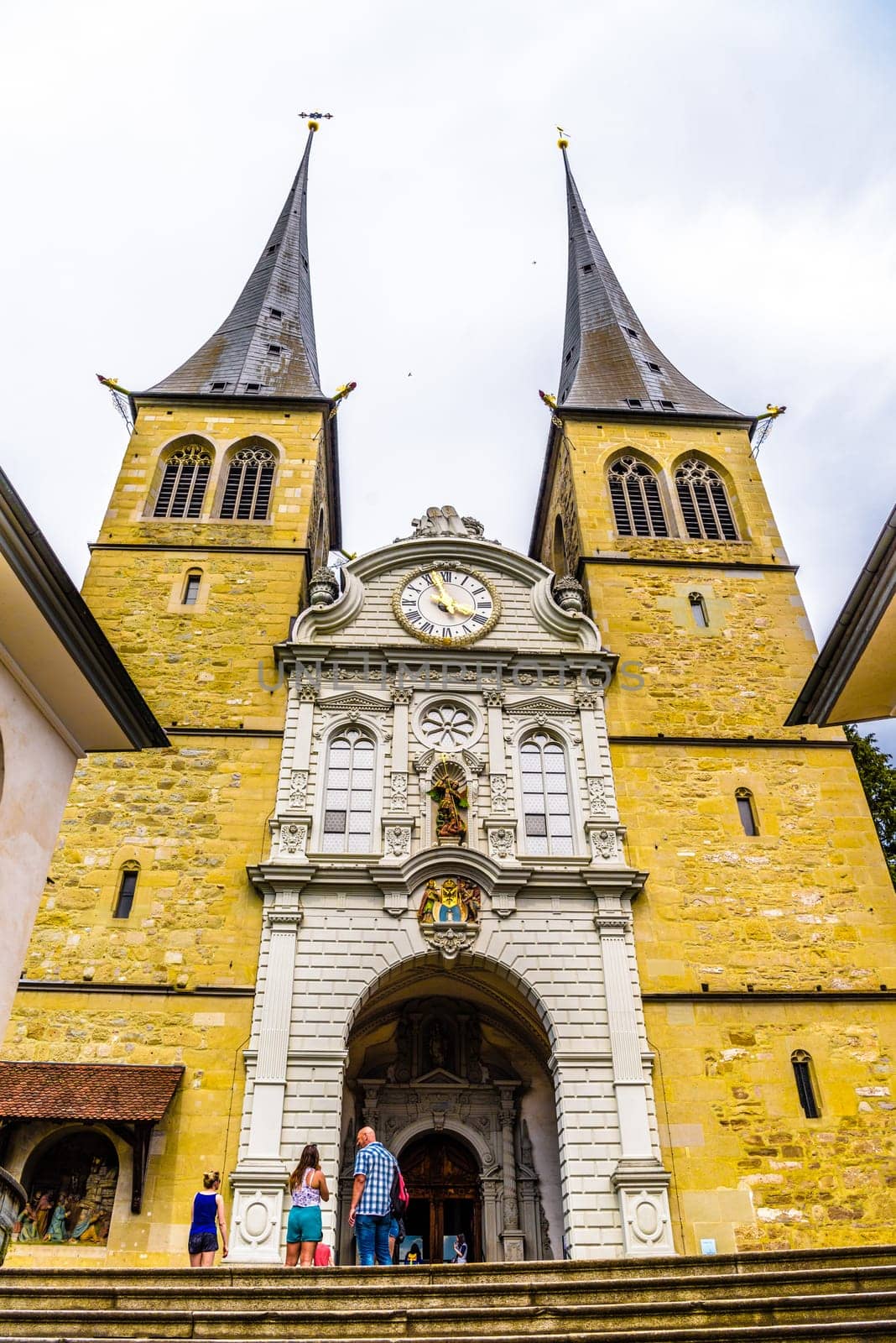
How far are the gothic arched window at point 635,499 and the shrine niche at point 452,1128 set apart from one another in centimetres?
927

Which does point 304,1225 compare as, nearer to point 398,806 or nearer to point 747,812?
point 398,806

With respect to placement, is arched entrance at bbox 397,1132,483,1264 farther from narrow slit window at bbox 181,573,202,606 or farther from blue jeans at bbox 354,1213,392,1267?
narrow slit window at bbox 181,573,202,606

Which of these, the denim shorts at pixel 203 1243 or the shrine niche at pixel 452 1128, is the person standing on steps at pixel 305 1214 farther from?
the shrine niche at pixel 452 1128

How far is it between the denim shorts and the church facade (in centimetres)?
250

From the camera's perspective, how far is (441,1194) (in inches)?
555

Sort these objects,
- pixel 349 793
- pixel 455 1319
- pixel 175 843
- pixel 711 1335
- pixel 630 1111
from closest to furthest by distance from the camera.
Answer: pixel 711 1335 → pixel 455 1319 → pixel 630 1111 → pixel 175 843 → pixel 349 793

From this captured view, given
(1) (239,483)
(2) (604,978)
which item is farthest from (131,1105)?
(1) (239,483)

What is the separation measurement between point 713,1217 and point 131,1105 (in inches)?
269

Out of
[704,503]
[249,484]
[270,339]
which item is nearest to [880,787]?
[704,503]

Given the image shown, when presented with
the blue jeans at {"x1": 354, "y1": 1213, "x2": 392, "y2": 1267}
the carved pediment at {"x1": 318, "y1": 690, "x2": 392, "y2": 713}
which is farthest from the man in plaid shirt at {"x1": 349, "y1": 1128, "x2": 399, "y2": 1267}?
the carved pediment at {"x1": 318, "y1": 690, "x2": 392, "y2": 713}

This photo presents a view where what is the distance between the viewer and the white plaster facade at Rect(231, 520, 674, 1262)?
12.2 m

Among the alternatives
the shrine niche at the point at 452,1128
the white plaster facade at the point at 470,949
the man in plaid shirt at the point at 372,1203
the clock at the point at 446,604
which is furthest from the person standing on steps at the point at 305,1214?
the clock at the point at 446,604

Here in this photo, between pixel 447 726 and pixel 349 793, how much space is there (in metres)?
1.83

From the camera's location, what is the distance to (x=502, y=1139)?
14.1 meters
